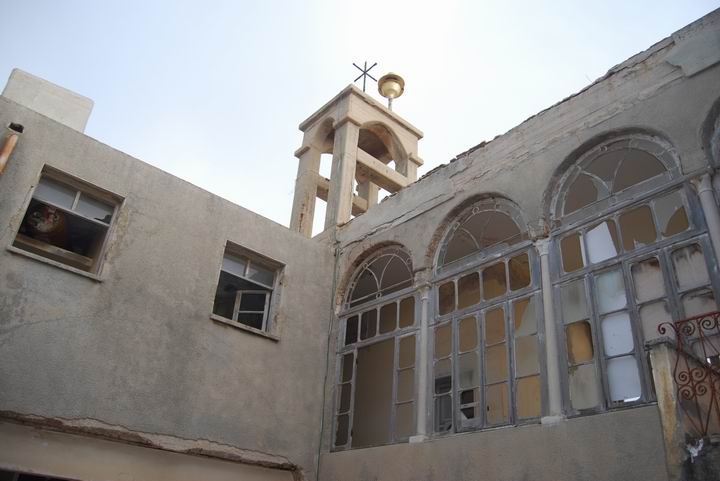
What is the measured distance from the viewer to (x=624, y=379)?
670 cm

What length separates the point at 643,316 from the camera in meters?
6.83

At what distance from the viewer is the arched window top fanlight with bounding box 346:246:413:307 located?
10547mm

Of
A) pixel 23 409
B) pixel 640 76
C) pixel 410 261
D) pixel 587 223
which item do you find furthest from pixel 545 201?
pixel 23 409

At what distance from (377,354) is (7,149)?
746 cm

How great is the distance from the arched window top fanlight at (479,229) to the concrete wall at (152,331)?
8.55ft

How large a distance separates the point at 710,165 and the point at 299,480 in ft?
22.1

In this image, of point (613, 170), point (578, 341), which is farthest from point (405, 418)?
point (613, 170)

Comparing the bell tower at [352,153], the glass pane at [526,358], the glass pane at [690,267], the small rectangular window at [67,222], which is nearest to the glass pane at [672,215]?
the glass pane at [690,267]

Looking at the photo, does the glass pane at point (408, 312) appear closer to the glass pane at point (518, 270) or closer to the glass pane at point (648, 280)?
the glass pane at point (518, 270)

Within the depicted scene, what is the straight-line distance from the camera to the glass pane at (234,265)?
1013 centimetres

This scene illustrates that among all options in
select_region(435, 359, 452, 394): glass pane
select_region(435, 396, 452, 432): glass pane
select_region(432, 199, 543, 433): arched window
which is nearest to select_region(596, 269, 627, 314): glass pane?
select_region(432, 199, 543, 433): arched window

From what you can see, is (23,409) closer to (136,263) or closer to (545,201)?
(136,263)

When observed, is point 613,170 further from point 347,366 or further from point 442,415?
point 347,366

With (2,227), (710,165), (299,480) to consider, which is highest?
(710,165)
